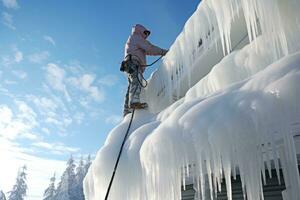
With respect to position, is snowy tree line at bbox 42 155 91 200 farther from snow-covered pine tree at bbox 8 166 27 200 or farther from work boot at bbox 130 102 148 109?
work boot at bbox 130 102 148 109

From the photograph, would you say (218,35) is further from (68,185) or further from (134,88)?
(68,185)

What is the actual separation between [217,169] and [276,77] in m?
0.61

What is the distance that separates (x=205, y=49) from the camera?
394 cm

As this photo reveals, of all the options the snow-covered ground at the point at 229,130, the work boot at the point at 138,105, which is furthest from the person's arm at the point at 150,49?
the snow-covered ground at the point at 229,130

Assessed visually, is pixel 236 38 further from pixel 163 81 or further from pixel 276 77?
pixel 276 77

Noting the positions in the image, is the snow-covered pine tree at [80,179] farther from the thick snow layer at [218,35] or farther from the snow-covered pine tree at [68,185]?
the thick snow layer at [218,35]

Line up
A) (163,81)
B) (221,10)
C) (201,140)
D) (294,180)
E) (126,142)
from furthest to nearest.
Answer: (163,81) < (221,10) < (126,142) < (201,140) < (294,180)

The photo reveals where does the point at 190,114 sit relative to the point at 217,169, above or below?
above

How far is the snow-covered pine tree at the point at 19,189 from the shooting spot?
33.0 m

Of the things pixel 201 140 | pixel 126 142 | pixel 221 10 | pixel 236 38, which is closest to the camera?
pixel 201 140

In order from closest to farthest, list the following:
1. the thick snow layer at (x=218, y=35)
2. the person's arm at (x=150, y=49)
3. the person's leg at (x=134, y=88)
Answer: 1. the thick snow layer at (x=218, y=35)
2. the person's leg at (x=134, y=88)
3. the person's arm at (x=150, y=49)

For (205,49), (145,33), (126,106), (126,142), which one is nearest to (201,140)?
(126,142)

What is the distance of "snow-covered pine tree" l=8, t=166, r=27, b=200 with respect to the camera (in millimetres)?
32969

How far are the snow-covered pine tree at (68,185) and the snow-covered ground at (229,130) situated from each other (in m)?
36.4
